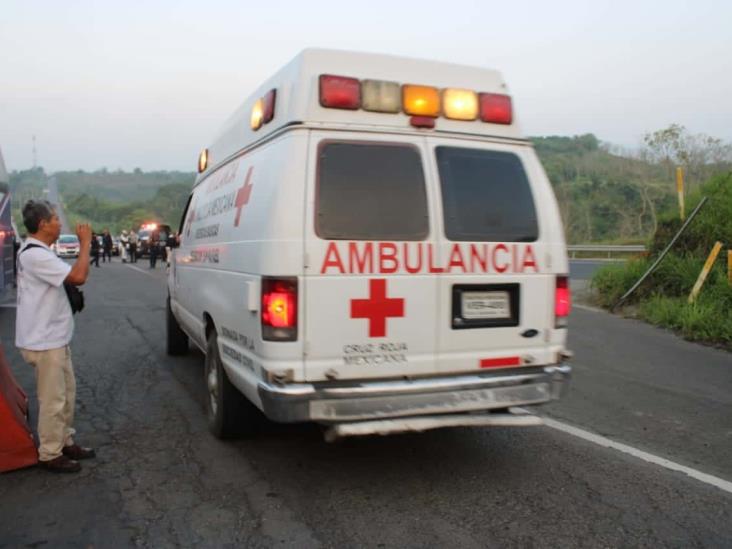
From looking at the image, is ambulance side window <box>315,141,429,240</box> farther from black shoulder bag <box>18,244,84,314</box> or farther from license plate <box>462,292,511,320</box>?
black shoulder bag <box>18,244,84,314</box>

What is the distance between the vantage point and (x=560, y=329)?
14.0ft

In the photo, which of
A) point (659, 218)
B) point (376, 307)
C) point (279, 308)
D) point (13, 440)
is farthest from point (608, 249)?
point (13, 440)

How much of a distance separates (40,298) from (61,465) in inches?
42.9

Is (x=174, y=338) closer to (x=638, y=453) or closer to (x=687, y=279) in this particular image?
(x=638, y=453)

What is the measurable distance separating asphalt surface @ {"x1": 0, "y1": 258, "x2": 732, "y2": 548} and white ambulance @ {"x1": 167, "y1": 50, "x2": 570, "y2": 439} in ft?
1.53

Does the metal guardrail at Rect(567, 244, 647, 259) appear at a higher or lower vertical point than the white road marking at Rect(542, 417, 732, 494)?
higher

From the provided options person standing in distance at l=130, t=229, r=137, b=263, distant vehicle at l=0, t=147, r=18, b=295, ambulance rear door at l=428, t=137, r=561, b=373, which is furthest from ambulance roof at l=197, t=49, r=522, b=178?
person standing in distance at l=130, t=229, r=137, b=263

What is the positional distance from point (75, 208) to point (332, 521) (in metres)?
141

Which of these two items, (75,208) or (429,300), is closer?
(429,300)

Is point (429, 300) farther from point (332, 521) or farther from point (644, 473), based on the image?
point (644, 473)

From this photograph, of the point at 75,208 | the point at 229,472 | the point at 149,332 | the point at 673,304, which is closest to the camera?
the point at 229,472

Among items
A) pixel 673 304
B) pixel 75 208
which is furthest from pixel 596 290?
pixel 75 208

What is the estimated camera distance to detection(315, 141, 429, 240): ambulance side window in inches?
147

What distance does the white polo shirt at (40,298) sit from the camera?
13.3ft
